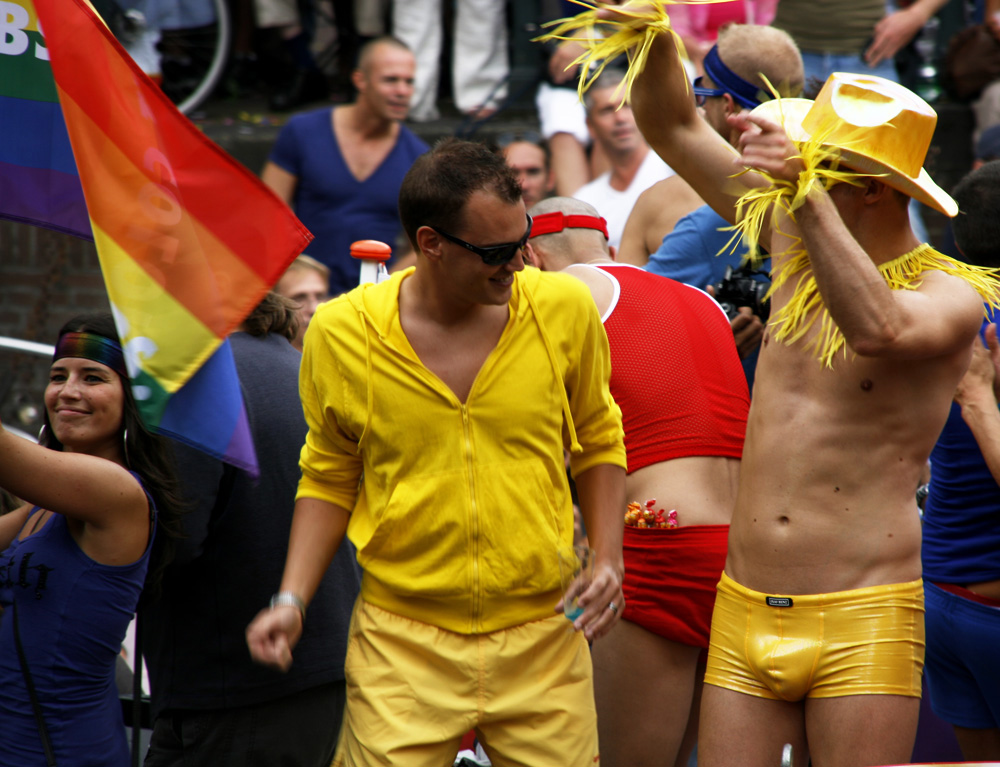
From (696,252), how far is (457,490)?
1788 mm

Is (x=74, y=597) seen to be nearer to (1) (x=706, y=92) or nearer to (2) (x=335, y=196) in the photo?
(1) (x=706, y=92)

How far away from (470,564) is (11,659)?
122 centimetres

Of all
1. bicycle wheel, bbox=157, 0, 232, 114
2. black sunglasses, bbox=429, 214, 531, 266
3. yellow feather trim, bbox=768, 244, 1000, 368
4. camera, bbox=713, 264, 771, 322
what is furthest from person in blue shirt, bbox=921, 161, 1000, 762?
bicycle wheel, bbox=157, 0, 232, 114

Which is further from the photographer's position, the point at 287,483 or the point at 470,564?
the point at 287,483

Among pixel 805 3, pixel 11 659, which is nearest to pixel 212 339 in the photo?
pixel 11 659

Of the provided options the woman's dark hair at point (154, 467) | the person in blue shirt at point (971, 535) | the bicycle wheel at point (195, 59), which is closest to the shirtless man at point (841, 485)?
the person in blue shirt at point (971, 535)

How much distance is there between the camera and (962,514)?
350 centimetres

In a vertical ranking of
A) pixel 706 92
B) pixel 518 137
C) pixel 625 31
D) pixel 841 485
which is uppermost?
pixel 625 31

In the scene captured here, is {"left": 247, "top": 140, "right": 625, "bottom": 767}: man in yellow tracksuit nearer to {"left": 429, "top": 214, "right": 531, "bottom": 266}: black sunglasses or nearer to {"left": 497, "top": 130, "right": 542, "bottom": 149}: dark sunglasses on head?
{"left": 429, "top": 214, "right": 531, "bottom": 266}: black sunglasses

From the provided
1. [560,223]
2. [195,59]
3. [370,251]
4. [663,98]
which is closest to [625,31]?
[663,98]

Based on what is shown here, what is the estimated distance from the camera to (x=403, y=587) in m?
2.90

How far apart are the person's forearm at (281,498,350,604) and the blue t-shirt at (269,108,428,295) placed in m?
3.51

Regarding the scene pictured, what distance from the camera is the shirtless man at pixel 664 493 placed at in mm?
3502

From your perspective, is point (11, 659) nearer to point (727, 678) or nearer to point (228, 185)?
point (228, 185)
